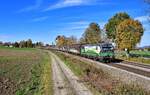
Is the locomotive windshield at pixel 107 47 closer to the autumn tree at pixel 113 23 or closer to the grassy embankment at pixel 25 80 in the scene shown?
the grassy embankment at pixel 25 80

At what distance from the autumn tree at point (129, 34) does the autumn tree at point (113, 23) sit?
20.6 metres

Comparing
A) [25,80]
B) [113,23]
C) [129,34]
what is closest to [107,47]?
[129,34]

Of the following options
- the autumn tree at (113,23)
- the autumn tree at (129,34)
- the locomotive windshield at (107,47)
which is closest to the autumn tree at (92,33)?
the autumn tree at (113,23)

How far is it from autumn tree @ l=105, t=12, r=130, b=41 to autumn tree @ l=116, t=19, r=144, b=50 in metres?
20.6

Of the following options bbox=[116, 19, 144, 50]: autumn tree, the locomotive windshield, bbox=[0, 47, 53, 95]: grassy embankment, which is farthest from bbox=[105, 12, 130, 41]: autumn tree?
bbox=[0, 47, 53, 95]: grassy embankment

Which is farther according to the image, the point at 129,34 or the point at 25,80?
the point at 129,34

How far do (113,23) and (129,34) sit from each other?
30.1m

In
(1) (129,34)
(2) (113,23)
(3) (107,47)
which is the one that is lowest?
(3) (107,47)

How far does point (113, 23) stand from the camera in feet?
332

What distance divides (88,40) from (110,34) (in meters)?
30.9

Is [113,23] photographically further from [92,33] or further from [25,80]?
[25,80]

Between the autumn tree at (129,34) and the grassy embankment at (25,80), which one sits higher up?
the autumn tree at (129,34)

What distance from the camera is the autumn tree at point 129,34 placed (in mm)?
70875

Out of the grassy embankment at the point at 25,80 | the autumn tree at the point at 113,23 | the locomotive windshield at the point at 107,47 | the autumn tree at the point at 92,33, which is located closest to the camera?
the grassy embankment at the point at 25,80
